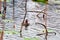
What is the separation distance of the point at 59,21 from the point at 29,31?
2.48 feet

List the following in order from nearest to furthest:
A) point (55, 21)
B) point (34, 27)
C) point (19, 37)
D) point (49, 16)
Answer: point (19, 37) → point (34, 27) → point (55, 21) → point (49, 16)

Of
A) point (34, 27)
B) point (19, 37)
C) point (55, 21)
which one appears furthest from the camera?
point (55, 21)

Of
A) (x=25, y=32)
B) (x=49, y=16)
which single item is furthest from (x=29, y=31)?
(x=49, y=16)

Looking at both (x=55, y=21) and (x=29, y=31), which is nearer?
(x=29, y=31)

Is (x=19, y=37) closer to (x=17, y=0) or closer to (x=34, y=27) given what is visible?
(x=34, y=27)

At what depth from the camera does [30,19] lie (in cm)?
314

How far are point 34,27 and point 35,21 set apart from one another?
224 mm

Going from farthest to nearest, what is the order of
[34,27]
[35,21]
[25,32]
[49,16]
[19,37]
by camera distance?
[49,16] < [35,21] < [34,27] < [25,32] < [19,37]

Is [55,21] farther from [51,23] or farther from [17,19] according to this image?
[17,19]

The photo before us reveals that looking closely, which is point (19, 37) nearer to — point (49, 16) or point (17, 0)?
point (49, 16)

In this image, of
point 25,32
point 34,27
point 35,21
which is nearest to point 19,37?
point 25,32

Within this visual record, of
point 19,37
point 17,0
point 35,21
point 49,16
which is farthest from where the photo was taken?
point 17,0

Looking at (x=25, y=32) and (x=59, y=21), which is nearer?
(x=25, y=32)

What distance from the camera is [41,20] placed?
3002 millimetres
